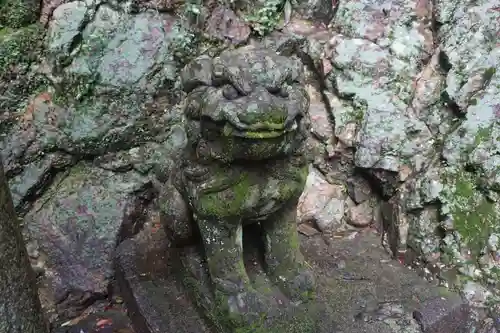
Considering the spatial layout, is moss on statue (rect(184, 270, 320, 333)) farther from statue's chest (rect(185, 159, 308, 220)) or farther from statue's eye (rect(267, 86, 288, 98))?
statue's eye (rect(267, 86, 288, 98))

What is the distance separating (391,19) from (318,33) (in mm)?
342

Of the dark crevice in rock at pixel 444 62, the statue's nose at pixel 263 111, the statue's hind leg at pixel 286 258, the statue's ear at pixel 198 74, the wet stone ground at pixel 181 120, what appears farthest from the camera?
the dark crevice in rock at pixel 444 62

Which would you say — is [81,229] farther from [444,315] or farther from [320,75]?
[444,315]

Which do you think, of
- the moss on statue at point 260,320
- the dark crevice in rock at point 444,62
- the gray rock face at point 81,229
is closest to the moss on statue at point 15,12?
the gray rock face at point 81,229

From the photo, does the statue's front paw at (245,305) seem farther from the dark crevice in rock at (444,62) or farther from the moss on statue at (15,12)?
the moss on statue at (15,12)

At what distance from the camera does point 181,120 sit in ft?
8.77

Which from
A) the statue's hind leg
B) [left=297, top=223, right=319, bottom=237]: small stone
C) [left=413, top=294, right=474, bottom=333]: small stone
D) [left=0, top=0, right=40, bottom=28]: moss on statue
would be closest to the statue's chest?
the statue's hind leg

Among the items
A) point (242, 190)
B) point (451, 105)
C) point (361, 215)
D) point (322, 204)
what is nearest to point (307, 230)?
point (322, 204)

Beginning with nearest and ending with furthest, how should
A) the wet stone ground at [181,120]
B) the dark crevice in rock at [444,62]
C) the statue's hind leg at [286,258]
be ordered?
the statue's hind leg at [286,258], the wet stone ground at [181,120], the dark crevice in rock at [444,62]

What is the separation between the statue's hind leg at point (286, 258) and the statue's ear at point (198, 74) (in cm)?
48

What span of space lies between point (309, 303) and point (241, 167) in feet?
1.74

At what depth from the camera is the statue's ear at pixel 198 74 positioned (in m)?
1.64

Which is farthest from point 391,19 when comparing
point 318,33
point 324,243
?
point 324,243

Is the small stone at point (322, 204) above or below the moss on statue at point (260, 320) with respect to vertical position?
below
